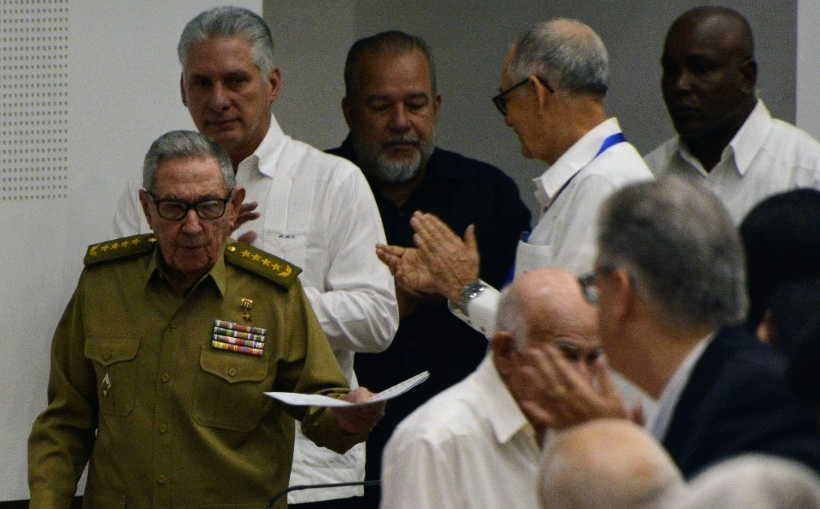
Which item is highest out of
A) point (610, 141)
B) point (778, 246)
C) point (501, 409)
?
point (610, 141)

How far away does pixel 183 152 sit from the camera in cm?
386

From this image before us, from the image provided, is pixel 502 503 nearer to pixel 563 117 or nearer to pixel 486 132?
pixel 563 117

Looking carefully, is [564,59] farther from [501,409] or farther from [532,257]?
[501,409]

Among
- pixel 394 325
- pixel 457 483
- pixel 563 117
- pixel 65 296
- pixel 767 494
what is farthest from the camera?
pixel 65 296

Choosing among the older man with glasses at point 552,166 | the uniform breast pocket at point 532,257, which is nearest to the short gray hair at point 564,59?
the older man with glasses at point 552,166

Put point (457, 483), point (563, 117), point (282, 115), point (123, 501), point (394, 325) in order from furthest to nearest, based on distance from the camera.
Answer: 1. point (282, 115)
2. point (394, 325)
3. point (563, 117)
4. point (123, 501)
5. point (457, 483)

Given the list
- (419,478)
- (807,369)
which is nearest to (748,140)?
(419,478)

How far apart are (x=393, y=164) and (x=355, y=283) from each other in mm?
683

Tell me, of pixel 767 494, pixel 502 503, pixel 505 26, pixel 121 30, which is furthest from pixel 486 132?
pixel 767 494

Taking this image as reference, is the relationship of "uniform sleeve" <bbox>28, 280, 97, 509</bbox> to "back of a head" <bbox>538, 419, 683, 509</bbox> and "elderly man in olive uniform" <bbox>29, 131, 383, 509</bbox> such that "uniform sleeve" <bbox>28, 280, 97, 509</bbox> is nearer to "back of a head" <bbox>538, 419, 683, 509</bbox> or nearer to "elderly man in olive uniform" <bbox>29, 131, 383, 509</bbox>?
"elderly man in olive uniform" <bbox>29, 131, 383, 509</bbox>

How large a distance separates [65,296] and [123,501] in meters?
1.29

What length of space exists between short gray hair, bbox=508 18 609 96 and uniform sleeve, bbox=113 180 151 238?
3.70 feet

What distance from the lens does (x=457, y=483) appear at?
2.94 m

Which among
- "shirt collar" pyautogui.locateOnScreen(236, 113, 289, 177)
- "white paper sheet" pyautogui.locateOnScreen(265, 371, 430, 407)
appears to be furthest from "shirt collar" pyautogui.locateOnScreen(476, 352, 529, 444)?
"shirt collar" pyautogui.locateOnScreen(236, 113, 289, 177)
